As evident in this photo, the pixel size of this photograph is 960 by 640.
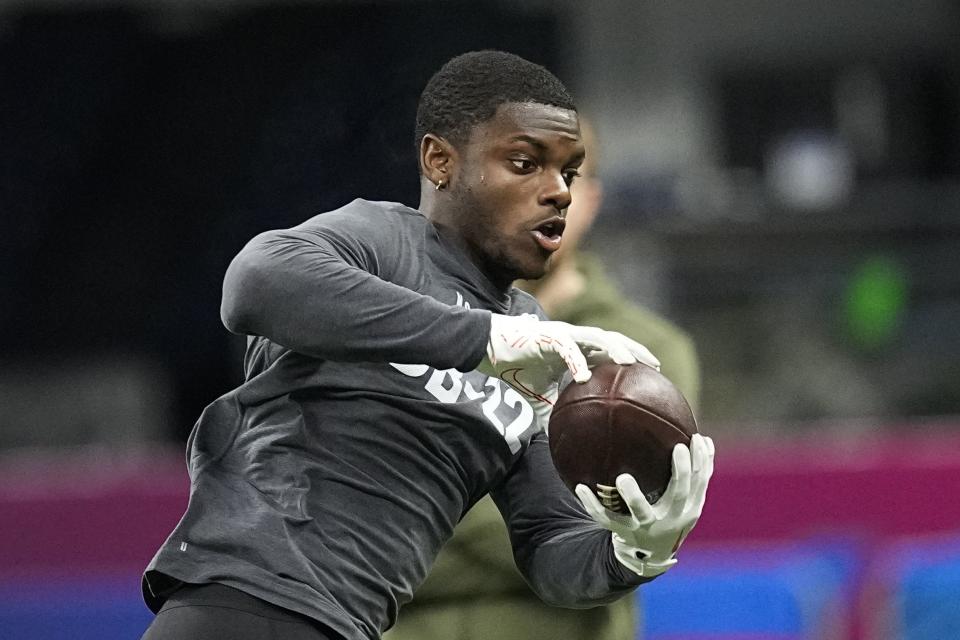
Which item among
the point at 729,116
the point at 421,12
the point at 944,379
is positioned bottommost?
the point at 944,379

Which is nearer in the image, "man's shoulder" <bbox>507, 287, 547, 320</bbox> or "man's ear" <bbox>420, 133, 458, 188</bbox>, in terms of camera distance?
"man's ear" <bbox>420, 133, 458, 188</bbox>

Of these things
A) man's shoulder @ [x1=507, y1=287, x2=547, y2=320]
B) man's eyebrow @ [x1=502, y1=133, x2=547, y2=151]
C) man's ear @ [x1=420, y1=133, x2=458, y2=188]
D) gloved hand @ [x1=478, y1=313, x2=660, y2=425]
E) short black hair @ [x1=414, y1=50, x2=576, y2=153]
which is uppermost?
short black hair @ [x1=414, y1=50, x2=576, y2=153]

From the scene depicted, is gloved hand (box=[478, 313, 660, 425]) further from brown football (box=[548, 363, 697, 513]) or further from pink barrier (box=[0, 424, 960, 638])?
pink barrier (box=[0, 424, 960, 638])

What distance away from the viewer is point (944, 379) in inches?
322

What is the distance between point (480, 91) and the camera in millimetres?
2459

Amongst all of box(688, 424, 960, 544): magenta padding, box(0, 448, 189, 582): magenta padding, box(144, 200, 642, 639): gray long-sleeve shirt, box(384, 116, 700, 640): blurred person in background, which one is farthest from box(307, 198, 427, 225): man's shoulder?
box(0, 448, 189, 582): magenta padding

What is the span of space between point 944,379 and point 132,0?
7.00m

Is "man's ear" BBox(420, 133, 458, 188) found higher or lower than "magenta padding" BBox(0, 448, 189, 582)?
higher

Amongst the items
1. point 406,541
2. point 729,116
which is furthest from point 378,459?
point 729,116

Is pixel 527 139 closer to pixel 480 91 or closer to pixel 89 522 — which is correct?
pixel 480 91

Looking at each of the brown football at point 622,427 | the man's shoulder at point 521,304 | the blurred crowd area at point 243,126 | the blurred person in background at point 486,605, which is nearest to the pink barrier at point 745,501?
the blurred person in background at point 486,605

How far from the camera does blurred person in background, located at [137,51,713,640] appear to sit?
2189mm

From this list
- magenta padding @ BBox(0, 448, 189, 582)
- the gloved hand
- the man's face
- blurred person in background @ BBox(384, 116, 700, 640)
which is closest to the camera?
the gloved hand

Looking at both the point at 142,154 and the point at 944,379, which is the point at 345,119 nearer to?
the point at 944,379
